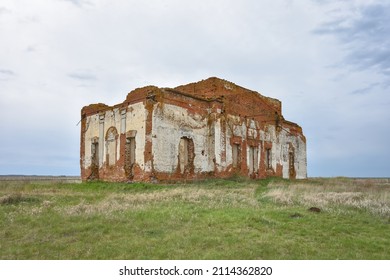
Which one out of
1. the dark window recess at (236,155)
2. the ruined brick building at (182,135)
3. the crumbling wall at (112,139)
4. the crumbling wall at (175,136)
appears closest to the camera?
the crumbling wall at (175,136)

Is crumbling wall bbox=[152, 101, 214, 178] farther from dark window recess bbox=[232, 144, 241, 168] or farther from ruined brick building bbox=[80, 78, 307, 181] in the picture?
dark window recess bbox=[232, 144, 241, 168]

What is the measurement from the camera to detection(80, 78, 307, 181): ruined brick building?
1950 centimetres

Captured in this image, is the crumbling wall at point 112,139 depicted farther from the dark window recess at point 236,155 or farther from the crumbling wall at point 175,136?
the dark window recess at point 236,155

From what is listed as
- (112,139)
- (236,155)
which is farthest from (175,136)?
(236,155)

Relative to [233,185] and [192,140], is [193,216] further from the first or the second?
[192,140]

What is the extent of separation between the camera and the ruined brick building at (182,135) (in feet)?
64.0

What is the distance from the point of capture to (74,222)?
356 inches

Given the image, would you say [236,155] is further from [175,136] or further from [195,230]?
[195,230]

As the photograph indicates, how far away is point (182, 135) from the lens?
20844mm

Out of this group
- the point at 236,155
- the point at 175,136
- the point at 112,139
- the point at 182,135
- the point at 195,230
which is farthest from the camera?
the point at 236,155

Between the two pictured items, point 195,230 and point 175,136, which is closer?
point 195,230

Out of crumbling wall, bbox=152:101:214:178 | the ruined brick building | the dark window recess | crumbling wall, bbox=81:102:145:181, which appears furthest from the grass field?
the dark window recess

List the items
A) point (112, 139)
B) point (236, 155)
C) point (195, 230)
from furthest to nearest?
point (236, 155) < point (112, 139) < point (195, 230)

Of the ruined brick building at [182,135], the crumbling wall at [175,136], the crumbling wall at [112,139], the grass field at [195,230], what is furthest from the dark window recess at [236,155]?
the grass field at [195,230]
